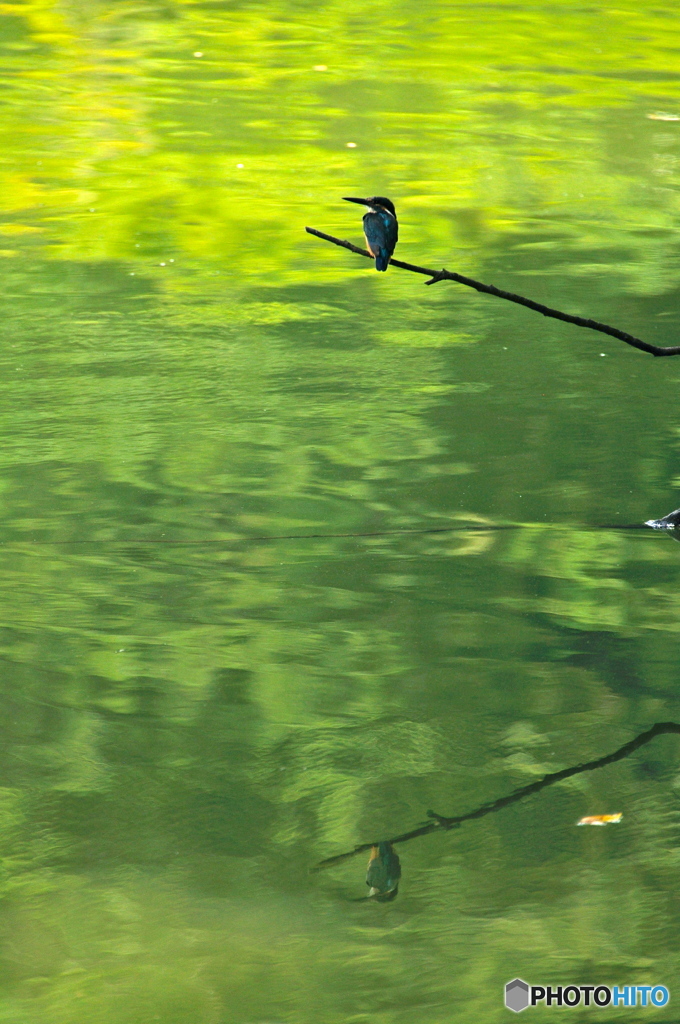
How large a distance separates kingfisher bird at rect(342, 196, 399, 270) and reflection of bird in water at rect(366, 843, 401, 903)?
3.36 feet

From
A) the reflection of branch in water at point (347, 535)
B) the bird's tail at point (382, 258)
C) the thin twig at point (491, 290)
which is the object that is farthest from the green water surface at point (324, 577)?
the bird's tail at point (382, 258)

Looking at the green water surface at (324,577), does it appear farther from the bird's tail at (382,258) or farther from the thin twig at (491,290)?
the bird's tail at (382,258)

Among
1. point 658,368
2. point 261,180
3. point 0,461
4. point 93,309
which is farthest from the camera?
point 261,180

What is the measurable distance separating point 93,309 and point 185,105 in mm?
3362

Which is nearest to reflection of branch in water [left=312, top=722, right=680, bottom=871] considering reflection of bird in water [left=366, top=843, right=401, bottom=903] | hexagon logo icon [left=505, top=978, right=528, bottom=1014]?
reflection of bird in water [left=366, top=843, right=401, bottom=903]

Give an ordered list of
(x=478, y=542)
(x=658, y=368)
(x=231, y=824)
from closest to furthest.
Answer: (x=231, y=824), (x=478, y=542), (x=658, y=368)

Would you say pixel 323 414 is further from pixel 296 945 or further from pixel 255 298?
pixel 296 945

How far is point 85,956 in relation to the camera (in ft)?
7.07

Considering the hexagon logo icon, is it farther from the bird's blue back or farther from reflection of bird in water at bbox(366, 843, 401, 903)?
the bird's blue back

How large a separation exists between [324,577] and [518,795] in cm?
96

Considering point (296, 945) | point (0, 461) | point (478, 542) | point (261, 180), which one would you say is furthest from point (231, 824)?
point (261, 180)

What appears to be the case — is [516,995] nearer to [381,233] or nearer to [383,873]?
[383,873]

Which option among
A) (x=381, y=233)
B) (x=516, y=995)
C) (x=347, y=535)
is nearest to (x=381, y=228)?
(x=381, y=233)

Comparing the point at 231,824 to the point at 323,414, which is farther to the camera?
the point at 323,414
